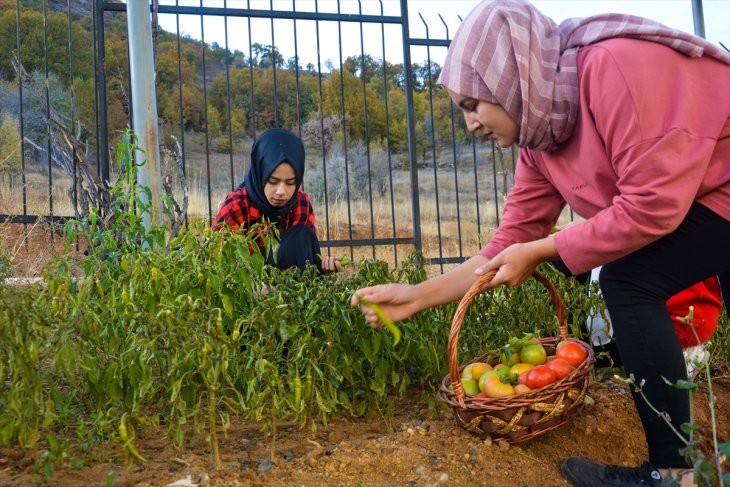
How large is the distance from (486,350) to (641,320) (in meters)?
0.93

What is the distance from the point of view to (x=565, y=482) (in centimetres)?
211

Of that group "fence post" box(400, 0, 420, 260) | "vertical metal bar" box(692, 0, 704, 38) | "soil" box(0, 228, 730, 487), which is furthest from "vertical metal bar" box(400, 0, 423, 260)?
"soil" box(0, 228, 730, 487)

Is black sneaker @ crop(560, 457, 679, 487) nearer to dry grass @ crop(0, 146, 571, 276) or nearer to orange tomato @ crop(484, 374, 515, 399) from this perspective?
orange tomato @ crop(484, 374, 515, 399)

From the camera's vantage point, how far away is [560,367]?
2176mm

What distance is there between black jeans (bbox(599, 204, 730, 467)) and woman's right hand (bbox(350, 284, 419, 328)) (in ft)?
1.87

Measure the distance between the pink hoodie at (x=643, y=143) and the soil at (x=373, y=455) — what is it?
67 centimetres

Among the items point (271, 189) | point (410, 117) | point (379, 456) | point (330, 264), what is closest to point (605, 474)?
point (379, 456)

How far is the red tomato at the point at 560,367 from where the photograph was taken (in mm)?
2158

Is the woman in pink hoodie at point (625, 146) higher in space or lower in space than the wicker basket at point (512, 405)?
higher

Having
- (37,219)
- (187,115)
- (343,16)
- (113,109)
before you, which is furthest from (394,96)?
(37,219)

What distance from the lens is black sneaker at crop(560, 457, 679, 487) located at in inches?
77.0

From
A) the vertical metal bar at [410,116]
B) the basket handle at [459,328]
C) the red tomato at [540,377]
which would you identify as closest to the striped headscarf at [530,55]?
the basket handle at [459,328]

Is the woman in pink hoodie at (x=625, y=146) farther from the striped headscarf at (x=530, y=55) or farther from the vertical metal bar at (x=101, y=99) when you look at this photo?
the vertical metal bar at (x=101, y=99)

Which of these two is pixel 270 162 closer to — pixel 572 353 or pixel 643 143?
pixel 572 353
